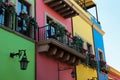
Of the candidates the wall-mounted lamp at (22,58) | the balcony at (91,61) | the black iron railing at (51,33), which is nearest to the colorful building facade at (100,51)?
the balcony at (91,61)

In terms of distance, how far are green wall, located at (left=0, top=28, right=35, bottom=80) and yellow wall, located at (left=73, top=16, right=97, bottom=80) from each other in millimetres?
4641

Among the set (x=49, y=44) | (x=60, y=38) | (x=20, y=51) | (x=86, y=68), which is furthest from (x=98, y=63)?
(x=20, y=51)

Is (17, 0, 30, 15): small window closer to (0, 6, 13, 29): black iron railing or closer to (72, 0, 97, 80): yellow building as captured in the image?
(0, 6, 13, 29): black iron railing

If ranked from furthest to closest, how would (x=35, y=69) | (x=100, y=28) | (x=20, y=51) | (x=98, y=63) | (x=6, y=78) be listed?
(x=100, y=28)
(x=98, y=63)
(x=35, y=69)
(x=20, y=51)
(x=6, y=78)

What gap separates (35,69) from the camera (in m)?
12.6

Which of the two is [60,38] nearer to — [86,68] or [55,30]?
[55,30]

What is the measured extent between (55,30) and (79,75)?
341 centimetres

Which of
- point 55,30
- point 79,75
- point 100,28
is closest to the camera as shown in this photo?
point 55,30

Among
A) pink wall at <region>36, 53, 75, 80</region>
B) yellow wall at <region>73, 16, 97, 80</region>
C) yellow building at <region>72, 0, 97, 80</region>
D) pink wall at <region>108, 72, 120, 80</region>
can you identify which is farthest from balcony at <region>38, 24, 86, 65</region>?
pink wall at <region>108, 72, 120, 80</region>

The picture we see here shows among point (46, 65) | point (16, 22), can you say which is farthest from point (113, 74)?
point (16, 22)

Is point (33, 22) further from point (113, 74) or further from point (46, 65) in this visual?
point (113, 74)

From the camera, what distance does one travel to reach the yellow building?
1683 cm

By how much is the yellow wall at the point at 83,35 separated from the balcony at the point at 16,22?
4.40 m

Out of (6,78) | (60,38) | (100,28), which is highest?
(100,28)
